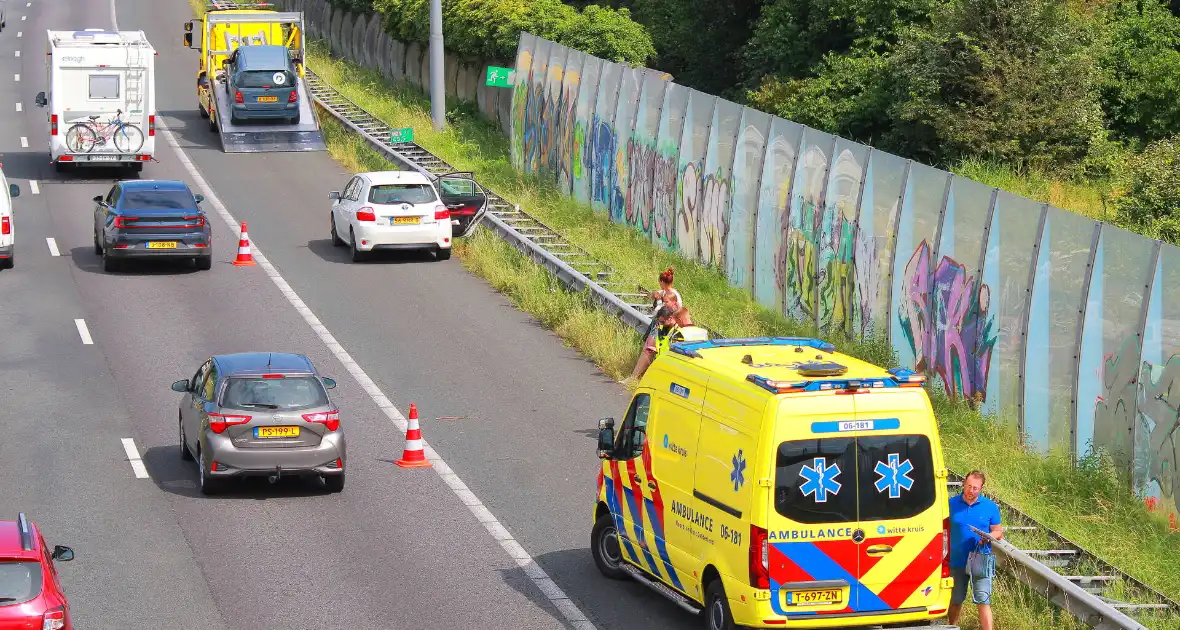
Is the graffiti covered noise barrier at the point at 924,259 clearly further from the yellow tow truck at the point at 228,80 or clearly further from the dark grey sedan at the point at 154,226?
the yellow tow truck at the point at 228,80

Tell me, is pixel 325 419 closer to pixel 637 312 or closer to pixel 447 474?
pixel 447 474

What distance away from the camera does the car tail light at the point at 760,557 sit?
474 inches

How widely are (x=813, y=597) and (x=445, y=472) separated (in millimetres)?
7237

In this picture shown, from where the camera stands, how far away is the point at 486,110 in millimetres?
50531

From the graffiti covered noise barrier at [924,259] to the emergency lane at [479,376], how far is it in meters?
3.77

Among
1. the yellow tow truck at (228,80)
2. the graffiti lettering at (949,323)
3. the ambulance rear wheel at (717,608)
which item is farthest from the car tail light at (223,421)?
the yellow tow truck at (228,80)

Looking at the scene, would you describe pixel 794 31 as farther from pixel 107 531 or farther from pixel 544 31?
pixel 107 531

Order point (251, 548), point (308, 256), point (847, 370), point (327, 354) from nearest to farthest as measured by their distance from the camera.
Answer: point (847, 370) < point (251, 548) < point (327, 354) < point (308, 256)

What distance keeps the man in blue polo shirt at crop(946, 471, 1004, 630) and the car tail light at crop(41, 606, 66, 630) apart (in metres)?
6.61

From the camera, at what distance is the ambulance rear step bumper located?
1326 centimetres

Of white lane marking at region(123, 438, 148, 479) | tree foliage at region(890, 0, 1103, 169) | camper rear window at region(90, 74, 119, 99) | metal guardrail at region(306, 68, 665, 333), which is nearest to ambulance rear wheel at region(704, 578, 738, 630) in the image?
white lane marking at region(123, 438, 148, 479)

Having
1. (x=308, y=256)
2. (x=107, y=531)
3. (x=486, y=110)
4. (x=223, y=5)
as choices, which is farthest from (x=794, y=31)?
(x=223, y=5)

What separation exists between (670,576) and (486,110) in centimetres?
3799

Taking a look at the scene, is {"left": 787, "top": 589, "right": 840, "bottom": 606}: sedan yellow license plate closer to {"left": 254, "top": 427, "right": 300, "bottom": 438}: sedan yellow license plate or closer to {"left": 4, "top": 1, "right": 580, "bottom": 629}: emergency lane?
{"left": 4, "top": 1, "right": 580, "bottom": 629}: emergency lane
